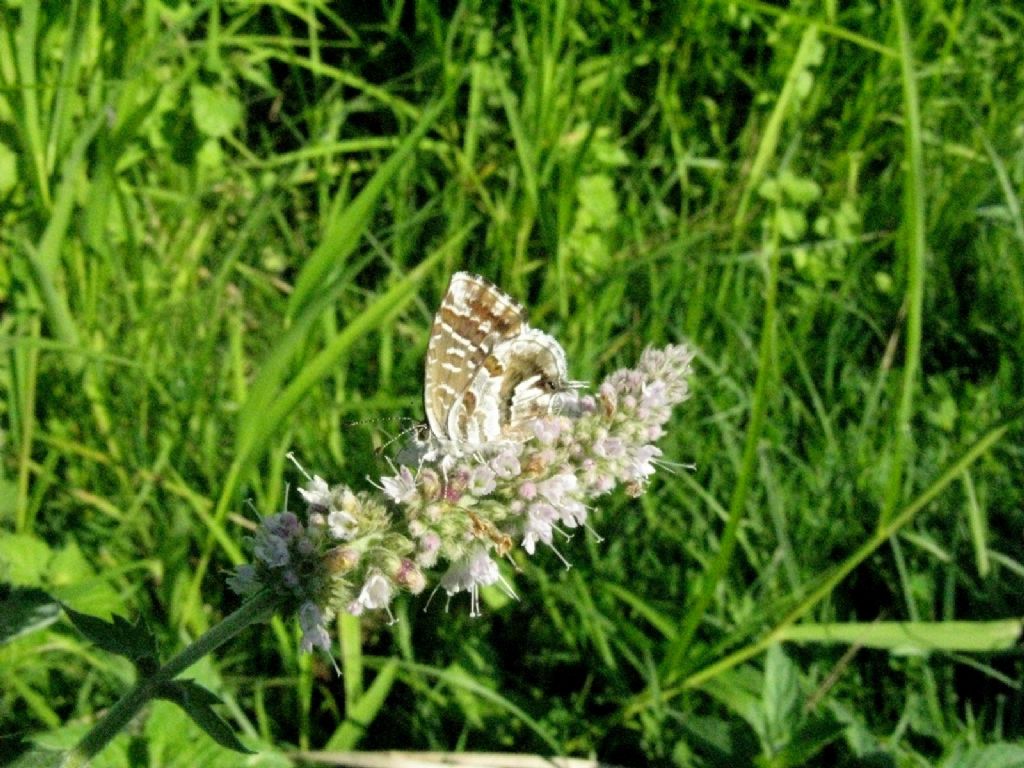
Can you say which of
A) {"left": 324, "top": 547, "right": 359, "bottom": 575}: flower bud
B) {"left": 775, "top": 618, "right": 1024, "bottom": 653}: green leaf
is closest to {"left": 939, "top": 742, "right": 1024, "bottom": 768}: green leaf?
{"left": 775, "top": 618, "right": 1024, "bottom": 653}: green leaf

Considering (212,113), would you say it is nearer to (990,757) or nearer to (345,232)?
(345,232)

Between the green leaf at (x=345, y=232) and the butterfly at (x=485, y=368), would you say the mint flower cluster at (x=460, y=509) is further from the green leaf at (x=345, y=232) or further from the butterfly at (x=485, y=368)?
the green leaf at (x=345, y=232)

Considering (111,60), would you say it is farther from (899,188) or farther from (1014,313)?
(1014,313)

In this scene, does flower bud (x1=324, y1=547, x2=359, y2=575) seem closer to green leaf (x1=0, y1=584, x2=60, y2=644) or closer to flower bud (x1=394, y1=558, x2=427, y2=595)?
flower bud (x1=394, y1=558, x2=427, y2=595)

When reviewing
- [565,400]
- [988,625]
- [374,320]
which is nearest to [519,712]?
[565,400]

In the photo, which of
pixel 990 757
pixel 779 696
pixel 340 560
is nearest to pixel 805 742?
pixel 779 696

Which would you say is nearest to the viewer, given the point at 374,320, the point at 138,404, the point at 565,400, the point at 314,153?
the point at 565,400
